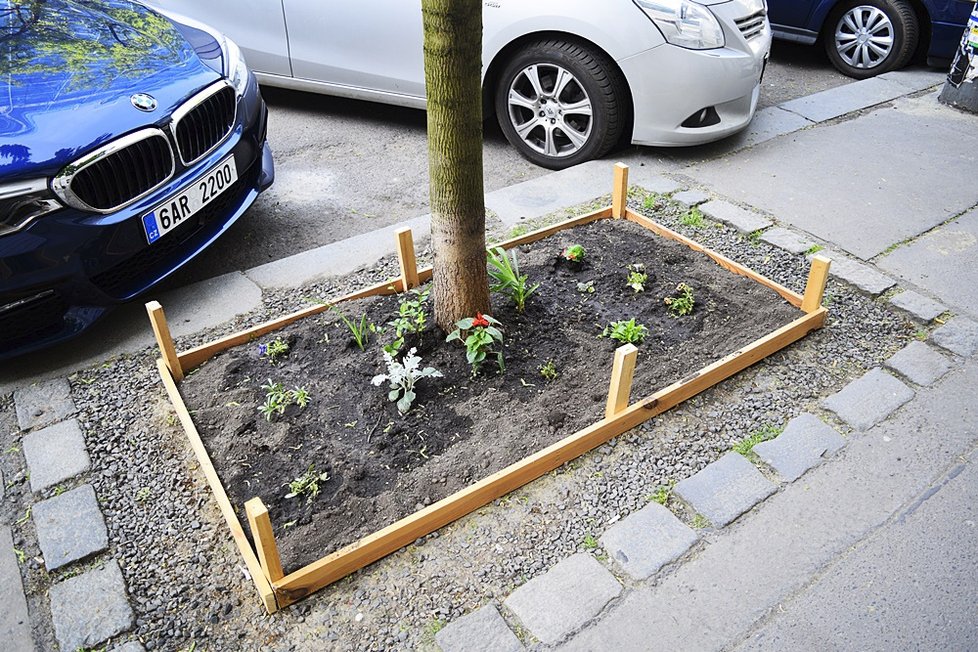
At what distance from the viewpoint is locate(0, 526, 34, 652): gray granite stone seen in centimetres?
223

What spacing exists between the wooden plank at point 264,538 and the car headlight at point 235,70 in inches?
105

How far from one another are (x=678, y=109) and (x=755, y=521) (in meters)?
3.06

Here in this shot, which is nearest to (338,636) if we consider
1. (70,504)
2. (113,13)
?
(70,504)

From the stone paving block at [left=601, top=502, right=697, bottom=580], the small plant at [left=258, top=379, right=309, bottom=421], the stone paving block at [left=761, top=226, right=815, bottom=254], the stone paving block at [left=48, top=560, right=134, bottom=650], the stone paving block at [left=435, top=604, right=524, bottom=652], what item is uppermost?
the stone paving block at [left=761, top=226, right=815, bottom=254]

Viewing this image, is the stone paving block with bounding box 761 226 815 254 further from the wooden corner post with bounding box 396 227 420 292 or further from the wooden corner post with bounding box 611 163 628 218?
the wooden corner post with bounding box 396 227 420 292

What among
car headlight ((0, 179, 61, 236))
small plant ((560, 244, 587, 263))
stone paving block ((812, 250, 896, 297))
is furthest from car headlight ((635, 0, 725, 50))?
car headlight ((0, 179, 61, 236))

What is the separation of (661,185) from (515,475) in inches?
108

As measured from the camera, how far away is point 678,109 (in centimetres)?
477

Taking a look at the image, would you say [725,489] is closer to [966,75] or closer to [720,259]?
[720,259]

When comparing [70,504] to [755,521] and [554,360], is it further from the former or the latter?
[755,521]

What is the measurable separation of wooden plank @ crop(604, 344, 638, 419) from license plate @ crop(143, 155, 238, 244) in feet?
7.15

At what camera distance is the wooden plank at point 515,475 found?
7.58 feet

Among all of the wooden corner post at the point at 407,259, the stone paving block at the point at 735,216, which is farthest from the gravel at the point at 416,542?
the wooden corner post at the point at 407,259

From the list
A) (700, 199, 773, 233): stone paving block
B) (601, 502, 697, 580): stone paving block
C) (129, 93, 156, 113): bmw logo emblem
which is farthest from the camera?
(700, 199, 773, 233): stone paving block
